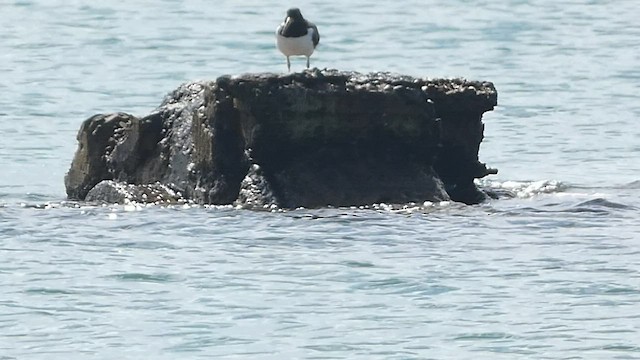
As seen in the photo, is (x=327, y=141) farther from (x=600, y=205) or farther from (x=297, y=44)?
(x=600, y=205)

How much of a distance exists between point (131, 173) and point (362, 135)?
2442 millimetres

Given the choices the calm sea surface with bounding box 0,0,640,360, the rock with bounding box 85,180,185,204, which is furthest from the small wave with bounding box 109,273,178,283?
the rock with bounding box 85,180,185,204

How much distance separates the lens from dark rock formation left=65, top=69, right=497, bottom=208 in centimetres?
1492

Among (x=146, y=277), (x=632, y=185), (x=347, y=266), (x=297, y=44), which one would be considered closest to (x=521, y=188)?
(x=632, y=185)

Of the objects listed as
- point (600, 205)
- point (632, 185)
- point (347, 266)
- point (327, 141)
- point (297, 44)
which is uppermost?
point (297, 44)

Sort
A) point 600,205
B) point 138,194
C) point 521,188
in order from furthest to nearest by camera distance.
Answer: point 521,188, point 138,194, point 600,205

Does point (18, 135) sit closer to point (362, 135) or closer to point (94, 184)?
point (94, 184)

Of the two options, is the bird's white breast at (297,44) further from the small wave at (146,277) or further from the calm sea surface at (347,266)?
the small wave at (146,277)

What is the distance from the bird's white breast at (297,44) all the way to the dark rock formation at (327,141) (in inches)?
42.6

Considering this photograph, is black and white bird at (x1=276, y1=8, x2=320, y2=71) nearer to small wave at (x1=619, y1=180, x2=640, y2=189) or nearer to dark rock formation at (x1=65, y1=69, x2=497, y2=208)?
dark rock formation at (x1=65, y1=69, x2=497, y2=208)

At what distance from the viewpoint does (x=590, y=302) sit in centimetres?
1184

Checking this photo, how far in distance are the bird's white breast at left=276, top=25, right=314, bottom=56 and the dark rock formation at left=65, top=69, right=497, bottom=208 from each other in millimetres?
1081

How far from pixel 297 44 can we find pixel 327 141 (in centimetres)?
163

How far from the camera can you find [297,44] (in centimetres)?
1636
